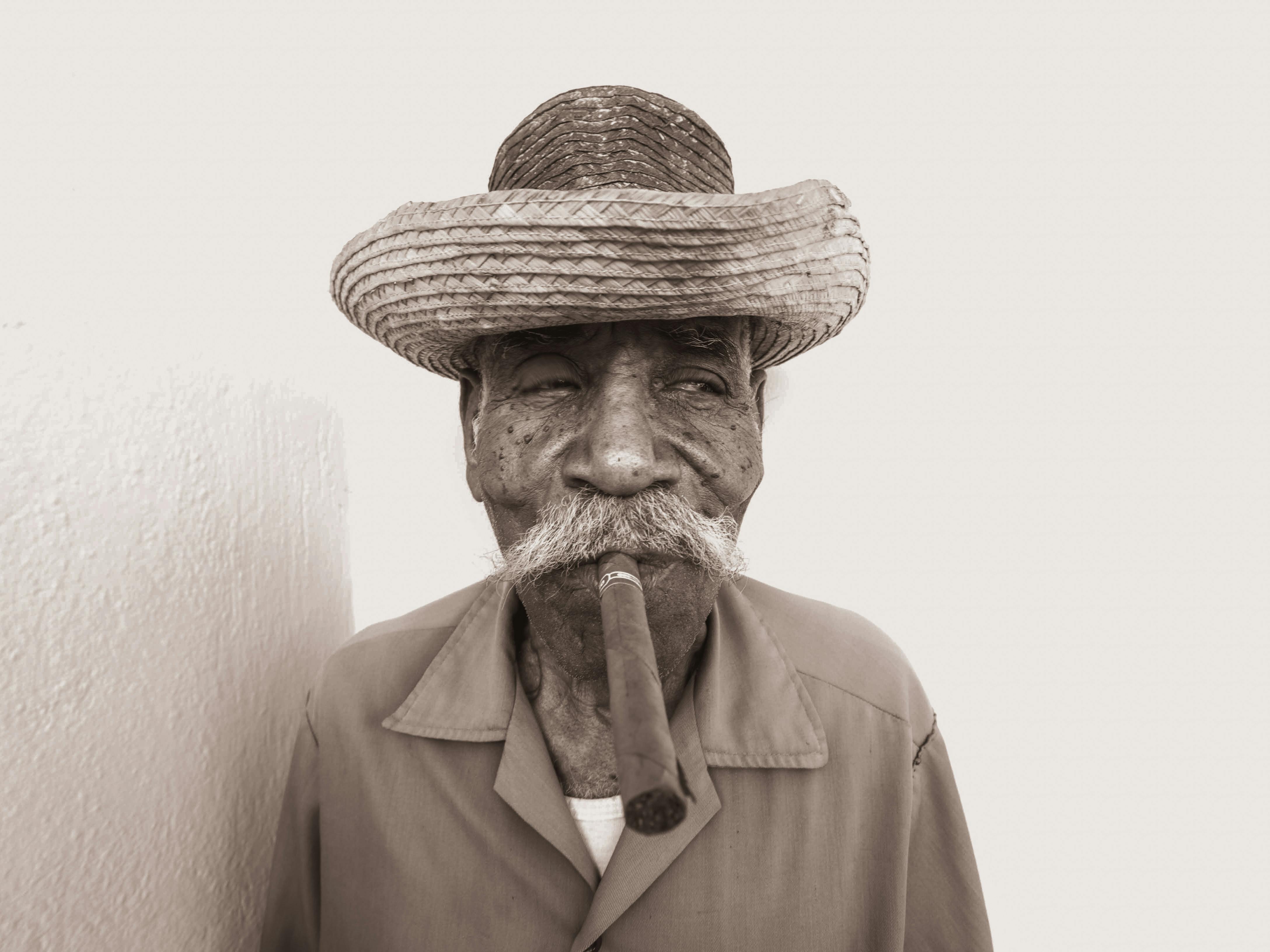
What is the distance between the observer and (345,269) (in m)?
1.08

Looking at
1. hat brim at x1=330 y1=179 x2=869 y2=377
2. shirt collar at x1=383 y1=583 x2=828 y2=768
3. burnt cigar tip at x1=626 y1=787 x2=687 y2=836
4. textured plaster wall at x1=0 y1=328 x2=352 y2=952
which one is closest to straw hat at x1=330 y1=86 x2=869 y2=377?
hat brim at x1=330 y1=179 x2=869 y2=377

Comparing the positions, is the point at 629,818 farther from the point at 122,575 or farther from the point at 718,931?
the point at 122,575

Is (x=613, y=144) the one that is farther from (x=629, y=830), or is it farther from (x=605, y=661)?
(x=629, y=830)

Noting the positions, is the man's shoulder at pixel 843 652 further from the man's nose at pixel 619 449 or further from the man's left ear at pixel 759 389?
the man's nose at pixel 619 449

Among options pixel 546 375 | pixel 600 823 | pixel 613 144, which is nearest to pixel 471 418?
pixel 546 375

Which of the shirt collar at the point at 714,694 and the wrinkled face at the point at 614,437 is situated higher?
the wrinkled face at the point at 614,437

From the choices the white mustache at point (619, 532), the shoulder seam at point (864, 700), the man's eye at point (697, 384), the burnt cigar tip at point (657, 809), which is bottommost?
the shoulder seam at point (864, 700)

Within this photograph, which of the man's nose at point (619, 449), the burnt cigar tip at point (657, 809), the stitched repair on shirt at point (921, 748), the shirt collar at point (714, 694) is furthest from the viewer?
the stitched repair on shirt at point (921, 748)

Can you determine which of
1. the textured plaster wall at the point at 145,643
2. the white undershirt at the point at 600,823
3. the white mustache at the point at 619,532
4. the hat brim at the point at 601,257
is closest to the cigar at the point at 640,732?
the white mustache at the point at 619,532

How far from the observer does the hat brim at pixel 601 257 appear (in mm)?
894

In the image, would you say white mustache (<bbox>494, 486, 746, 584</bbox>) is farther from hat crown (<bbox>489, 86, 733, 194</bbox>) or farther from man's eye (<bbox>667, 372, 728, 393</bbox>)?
hat crown (<bbox>489, 86, 733, 194</bbox>)

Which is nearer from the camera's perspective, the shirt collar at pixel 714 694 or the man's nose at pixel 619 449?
the man's nose at pixel 619 449

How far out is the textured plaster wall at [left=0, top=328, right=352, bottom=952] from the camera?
2.90ft

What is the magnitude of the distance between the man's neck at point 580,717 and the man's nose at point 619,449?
283mm
